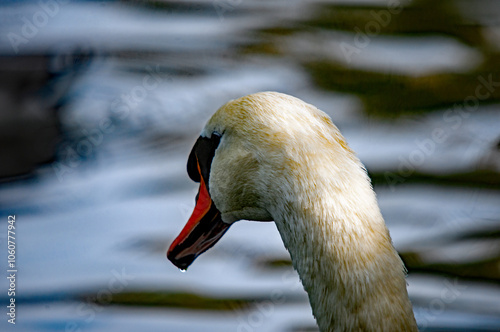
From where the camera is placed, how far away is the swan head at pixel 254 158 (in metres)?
0.76

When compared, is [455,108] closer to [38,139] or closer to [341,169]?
[341,169]

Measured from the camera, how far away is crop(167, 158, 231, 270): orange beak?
1.02 meters

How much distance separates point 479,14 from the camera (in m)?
1.87

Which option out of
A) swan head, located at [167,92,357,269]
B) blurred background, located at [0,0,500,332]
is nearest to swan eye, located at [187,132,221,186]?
swan head, located at [167,92,357,269]

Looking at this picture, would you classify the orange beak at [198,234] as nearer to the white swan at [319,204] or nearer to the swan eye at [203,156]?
the swan eye at [203,156]

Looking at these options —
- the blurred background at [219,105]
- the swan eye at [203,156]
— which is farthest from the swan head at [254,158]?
the blurred background at [219,105]

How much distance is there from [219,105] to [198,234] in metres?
0.96

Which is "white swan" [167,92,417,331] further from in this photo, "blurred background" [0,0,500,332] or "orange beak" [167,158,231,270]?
"blurred background" [0,0,500,332]

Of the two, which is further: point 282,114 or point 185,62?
point 185,62

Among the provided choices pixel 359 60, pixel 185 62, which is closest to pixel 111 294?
pixel 185 62

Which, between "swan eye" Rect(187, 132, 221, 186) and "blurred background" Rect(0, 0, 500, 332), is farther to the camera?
"blurred background" Rect(0, 0, 500, 332)

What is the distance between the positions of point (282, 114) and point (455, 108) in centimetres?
133

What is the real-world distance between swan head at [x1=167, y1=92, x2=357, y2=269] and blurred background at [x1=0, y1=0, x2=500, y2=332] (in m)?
0.91

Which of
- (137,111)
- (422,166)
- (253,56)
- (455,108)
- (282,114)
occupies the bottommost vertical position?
(282,114)
